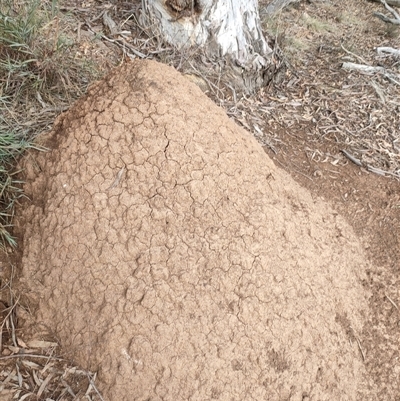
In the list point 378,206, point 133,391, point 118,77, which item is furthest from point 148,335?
point 378,206

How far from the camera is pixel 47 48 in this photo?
3.01 meters

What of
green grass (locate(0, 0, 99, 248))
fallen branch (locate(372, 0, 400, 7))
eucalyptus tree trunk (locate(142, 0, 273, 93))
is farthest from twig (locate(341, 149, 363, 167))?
fallen branch (locate(372, 0, 400, 7))

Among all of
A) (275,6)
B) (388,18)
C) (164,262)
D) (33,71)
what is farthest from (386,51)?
(164,262)

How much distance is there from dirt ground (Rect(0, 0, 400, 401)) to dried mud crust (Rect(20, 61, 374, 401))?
51 centimetres

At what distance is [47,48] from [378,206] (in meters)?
2.41

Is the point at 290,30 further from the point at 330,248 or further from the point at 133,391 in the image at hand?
the point at 133,391

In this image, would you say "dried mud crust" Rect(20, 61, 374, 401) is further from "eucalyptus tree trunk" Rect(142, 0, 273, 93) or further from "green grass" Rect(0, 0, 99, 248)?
"eucalyptus tree trunk" Rect(142, 0, 273, 93)

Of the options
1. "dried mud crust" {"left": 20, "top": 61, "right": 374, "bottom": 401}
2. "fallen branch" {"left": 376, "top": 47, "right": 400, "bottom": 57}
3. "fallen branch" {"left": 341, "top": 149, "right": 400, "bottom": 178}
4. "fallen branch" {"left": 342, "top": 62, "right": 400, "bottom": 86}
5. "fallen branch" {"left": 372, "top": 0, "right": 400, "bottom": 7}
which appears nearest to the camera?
"dried mud crust" {"left": 20, "top": 61, "right": 374, "bottom": 401}

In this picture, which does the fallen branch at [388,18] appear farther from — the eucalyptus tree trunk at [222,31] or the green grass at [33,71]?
the green grass at [33,71]

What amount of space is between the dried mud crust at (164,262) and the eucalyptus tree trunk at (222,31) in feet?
5.71

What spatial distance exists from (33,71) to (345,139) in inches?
93.0

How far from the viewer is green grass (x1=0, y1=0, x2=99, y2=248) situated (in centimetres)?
264

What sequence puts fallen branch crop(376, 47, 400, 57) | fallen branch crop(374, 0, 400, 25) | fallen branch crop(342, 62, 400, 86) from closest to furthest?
fallen branch crop(342, 62, 400, 86), fallen branch crop(376, 47, 400, 57), fallen branch crop(374, 0, 400, 25)

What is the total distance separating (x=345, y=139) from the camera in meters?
3.71
